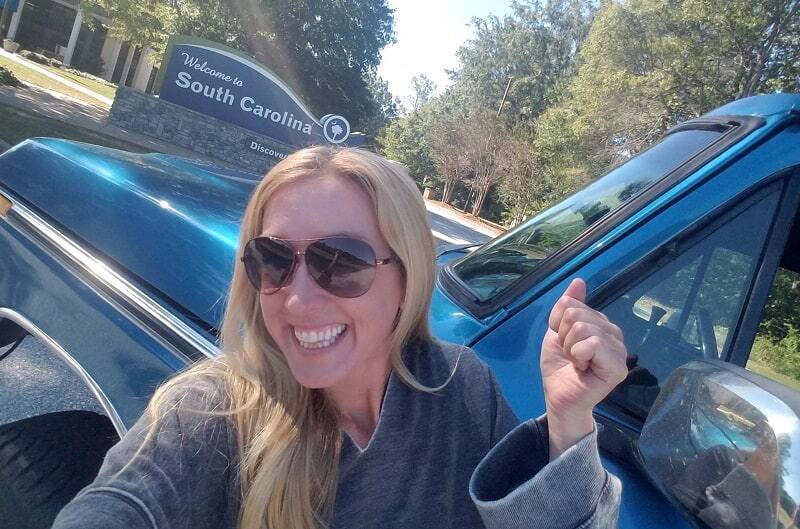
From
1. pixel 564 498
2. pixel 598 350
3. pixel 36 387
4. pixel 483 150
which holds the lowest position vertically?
pixel 36 387

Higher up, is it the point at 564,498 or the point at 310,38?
the point at 310,38

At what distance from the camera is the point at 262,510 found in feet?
4.19

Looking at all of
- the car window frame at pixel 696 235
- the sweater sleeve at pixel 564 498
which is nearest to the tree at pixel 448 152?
the car window frame at pixel 696 235

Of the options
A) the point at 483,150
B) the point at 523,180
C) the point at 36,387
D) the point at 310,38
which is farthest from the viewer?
the point at 483,150

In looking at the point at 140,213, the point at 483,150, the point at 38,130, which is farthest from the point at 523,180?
the point at 140,213

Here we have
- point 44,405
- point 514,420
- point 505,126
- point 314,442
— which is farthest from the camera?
point 505,126

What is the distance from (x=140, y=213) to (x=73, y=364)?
56 centimetres

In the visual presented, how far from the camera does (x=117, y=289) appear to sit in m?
2.19

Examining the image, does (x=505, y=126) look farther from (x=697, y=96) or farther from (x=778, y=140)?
(x=778, y=140)

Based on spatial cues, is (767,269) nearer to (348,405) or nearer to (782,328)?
(348,405)

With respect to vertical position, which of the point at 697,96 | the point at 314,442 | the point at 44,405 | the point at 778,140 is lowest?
the point at 44,405

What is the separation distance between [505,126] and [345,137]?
73.4ft

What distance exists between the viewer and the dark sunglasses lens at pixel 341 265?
1.43 meters

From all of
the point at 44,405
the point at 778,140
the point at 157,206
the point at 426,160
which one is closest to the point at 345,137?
the point at 44,405
